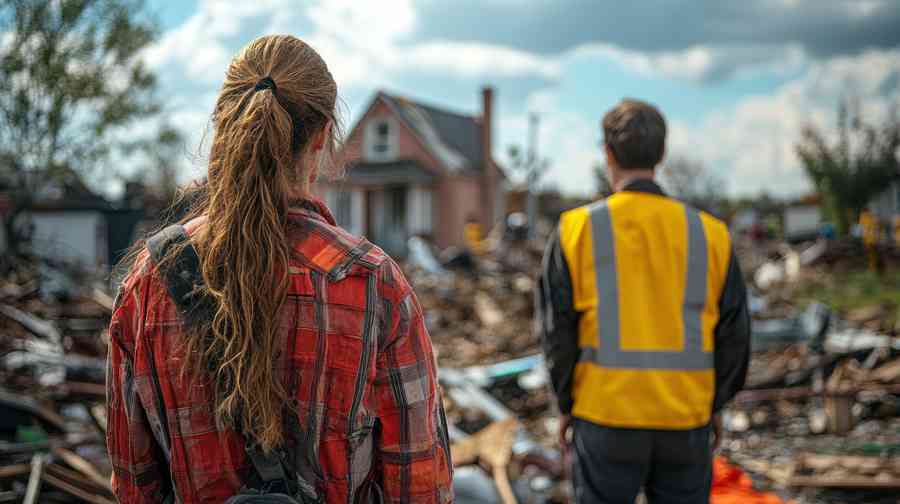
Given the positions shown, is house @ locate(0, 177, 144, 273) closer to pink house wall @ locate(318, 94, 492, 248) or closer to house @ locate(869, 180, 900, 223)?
pink house wall @ locate(318, 94, 492, 248)

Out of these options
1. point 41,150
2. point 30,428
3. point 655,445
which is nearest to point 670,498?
point 655,445

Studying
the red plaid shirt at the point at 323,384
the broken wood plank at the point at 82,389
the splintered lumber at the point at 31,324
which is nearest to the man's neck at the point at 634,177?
the red plaid shirt at the point at 323,384

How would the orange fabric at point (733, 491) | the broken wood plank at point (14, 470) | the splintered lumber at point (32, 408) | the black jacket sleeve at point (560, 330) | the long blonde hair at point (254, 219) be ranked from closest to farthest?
the long blonde hair at point (254, 219) < the black jacket sleeve at point (560, 330) < the orange fabric at point (733, 491) < the broken wood plank at point (14, 470) < the splintered lumber at point (32, 408)

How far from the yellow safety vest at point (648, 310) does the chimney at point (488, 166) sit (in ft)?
100

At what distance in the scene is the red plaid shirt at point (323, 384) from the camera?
1326 millimetres

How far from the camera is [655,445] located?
8.36 feet

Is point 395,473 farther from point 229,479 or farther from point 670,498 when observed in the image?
point 670,498

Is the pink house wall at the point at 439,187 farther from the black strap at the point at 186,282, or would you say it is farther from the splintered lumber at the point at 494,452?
the black strap at the point at 186,282

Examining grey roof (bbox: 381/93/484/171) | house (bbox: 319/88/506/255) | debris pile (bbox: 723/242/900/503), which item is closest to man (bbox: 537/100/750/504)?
debris pile (bbox: 723/242/900/503)

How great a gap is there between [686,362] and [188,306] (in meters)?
1.85

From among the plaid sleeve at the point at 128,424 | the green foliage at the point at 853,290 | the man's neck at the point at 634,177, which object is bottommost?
the green foliage at the point at 853,290

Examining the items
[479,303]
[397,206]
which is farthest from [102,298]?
[397,206]

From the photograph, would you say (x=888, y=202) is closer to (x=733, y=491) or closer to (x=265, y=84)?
(x=733, y=491)

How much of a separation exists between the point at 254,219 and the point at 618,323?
1634mm
